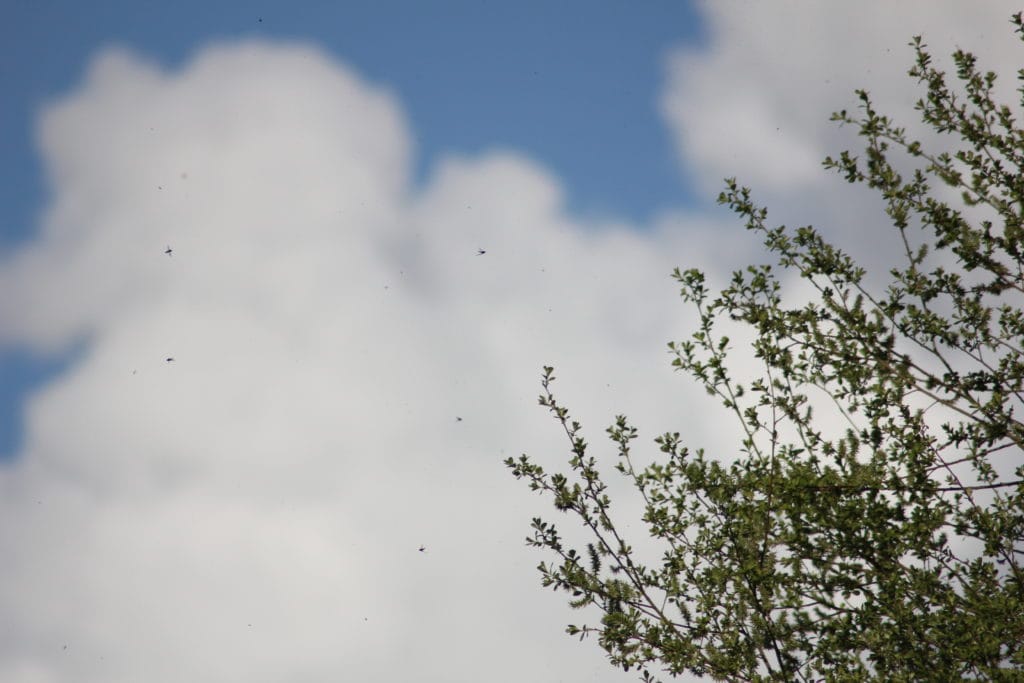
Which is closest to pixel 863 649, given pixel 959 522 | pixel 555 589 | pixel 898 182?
pixel 959 522

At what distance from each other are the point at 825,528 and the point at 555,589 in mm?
2202

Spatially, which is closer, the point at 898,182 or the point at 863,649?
the point at 863,649

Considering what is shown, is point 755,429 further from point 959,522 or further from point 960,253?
point 960,253

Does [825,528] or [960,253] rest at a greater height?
[960,253]

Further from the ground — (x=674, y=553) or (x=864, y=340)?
(x=864, y=340)

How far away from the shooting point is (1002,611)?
6223mm

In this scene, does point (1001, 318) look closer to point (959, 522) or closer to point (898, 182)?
point (898, 182)

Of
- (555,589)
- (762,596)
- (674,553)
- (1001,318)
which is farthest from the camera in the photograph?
(1001,318)

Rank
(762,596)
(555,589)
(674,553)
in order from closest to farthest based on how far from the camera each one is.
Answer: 1. (762,596)
2. (674,553)
3. (555,589)

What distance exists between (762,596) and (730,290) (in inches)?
105

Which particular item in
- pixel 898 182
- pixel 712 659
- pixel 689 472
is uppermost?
pixel 898 182

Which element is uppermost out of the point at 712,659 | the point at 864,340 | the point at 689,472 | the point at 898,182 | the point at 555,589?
the point at 898,182

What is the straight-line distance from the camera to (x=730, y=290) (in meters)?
7.64

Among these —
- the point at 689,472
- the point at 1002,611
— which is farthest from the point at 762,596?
the point at 1002,611
